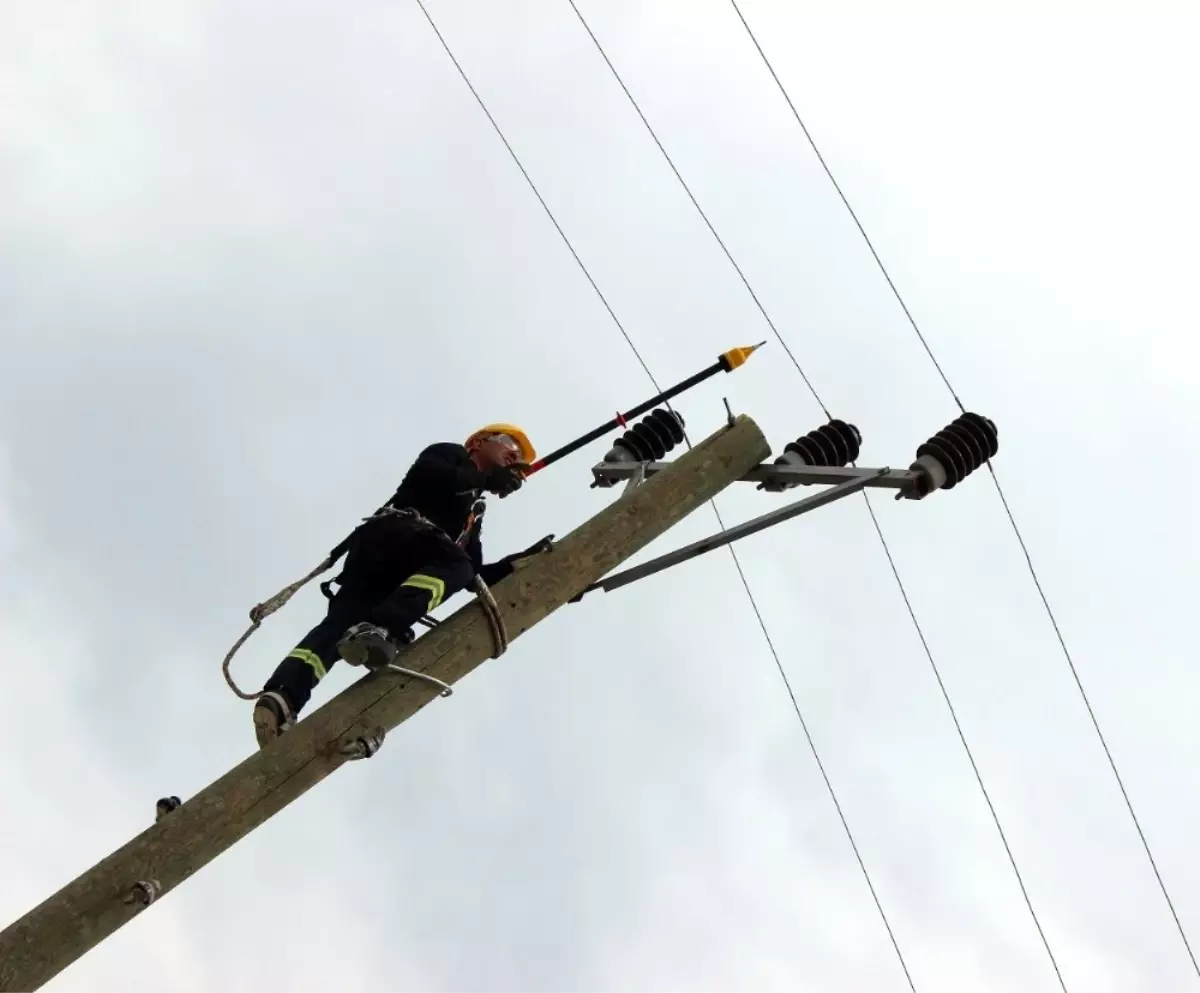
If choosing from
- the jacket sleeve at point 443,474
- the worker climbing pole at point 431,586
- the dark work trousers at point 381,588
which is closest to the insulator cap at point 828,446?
the worker climbing pole at point 431,586

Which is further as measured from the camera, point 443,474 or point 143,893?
point 443,474

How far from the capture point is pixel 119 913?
→ 260 centimetres

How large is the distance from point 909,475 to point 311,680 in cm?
203

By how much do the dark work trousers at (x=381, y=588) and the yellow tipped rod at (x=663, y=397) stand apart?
985 mm

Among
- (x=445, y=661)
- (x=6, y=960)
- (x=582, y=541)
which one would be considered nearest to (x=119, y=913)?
(x=6, y=960)

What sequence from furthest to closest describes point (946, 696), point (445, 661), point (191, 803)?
point (946, 696)
point (445, 661)
point (191, 803)

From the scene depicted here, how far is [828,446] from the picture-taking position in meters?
4.51

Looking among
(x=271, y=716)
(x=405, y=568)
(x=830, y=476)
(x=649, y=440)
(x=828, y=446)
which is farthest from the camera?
(x=649, y=440)

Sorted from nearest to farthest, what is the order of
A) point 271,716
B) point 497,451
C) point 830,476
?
1. point 271,716
2. point 830,476
3. point 497,451

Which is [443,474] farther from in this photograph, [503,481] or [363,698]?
[363,698]

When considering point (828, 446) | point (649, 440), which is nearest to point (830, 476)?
point (828, 446)

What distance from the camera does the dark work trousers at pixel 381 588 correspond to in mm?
3525

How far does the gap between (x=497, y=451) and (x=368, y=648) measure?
1.55 metres

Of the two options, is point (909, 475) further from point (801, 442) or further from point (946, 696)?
point (946, 696)
